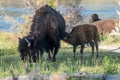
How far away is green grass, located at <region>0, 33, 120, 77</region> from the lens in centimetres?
882

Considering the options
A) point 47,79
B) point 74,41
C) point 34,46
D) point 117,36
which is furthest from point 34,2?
point 47,79

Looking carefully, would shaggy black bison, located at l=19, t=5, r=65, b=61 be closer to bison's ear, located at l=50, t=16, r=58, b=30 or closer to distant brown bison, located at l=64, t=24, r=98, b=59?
bison's ear, located at l=50, t=16, r=58, b=30

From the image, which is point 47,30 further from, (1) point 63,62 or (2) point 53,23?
(1) point 63,62

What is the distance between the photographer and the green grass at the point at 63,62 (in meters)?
8.82

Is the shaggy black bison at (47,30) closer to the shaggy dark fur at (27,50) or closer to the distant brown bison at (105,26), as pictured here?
the shaggy dark fur at (27,50)

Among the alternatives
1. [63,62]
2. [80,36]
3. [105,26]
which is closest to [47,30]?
[80,36]

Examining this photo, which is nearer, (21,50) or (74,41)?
(21,50)

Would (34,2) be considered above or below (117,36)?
above

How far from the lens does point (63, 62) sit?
1143 centimetres

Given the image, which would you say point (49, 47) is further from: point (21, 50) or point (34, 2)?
point (34, 2)

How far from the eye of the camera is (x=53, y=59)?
13.6m

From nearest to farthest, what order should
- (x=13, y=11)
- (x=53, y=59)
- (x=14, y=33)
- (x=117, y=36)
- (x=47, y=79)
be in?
(x=47, y=79) → (x=53, y=59) → (x=117, y=36) → (x=14, y=33) → (x=13, y=11)

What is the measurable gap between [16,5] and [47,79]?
135ft

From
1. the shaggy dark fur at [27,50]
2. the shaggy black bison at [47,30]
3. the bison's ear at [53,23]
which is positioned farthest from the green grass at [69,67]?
the bison's ear at [53,23]
